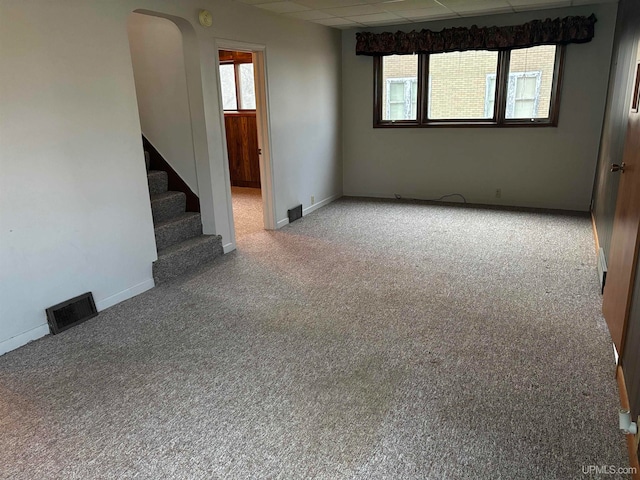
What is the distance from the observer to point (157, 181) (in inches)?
172

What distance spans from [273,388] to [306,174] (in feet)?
12.8

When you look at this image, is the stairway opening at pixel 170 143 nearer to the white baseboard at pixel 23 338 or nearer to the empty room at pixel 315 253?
the empty room at pixel 315 253

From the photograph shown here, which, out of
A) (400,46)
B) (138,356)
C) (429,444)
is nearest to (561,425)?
(429,444)

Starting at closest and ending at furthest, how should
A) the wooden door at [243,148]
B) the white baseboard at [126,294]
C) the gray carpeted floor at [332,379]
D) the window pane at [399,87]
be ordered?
1. the gray carpeted floor at [332,379]
2. the white baseboard at [126,294]
3. the window pane at [399,87]
4. the wooden door at [243,148]

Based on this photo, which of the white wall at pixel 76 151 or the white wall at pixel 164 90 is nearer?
the white wall at pixel 76 151

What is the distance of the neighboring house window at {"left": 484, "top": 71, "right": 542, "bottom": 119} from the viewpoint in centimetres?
557

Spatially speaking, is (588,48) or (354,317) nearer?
(354,317)

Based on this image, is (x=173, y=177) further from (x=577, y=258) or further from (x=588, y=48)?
(x=588, y=48)

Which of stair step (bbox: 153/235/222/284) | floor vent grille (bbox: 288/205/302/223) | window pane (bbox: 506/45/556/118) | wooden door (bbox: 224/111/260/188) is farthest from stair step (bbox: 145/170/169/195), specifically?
window pane (bbox: 506/45/556/118)

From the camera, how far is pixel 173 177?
175 inches

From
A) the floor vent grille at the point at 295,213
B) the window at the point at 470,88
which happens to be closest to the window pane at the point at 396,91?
the window at the point at 470,88

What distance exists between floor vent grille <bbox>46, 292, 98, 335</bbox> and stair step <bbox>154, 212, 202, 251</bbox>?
866 millimetres

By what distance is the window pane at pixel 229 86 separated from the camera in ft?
24.6

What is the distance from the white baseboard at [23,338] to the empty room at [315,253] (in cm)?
3
